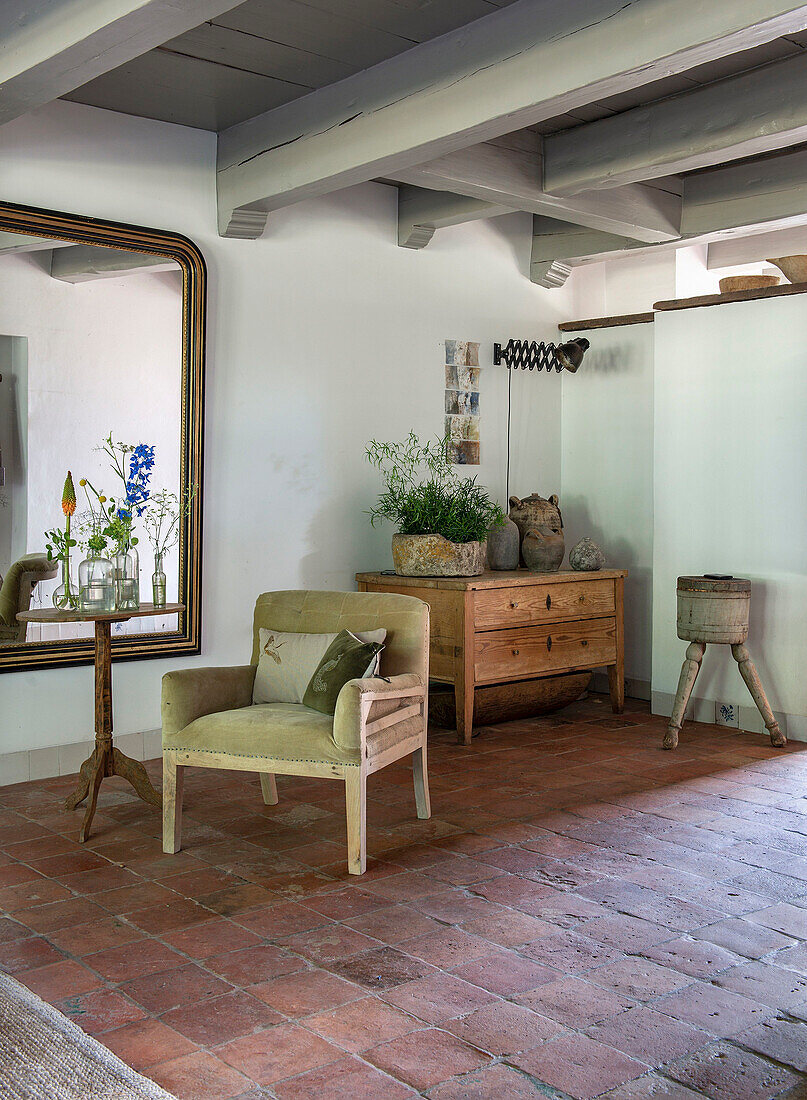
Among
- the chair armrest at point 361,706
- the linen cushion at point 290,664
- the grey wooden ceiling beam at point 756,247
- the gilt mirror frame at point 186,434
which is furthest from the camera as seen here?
the grey wooden ceiling beam at point 756,247

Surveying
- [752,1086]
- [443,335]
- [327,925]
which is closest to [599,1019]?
[752,1086]

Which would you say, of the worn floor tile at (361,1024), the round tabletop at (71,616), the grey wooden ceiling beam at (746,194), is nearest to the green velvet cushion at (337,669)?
the round tabletop at (71,616)

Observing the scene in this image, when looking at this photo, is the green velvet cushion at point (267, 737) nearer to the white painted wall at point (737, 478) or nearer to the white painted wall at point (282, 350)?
the white painted wall at point (282, 350)

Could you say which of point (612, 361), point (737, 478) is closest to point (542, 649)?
point (737, 478)

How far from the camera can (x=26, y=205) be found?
170 inches

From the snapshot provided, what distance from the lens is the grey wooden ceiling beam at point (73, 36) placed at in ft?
9.46

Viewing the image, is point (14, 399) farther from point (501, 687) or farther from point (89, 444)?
point (501, 687)

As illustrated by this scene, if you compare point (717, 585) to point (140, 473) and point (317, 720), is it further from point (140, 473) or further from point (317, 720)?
point (140, 473)

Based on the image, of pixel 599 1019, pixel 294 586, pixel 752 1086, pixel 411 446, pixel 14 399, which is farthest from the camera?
pixel 411 446

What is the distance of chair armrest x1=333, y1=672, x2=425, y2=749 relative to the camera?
331cm

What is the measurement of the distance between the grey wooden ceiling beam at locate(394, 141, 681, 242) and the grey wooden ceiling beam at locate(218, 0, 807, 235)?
0.34 meters

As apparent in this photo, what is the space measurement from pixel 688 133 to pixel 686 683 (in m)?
2.51

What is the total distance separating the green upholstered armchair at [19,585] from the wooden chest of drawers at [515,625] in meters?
1.72

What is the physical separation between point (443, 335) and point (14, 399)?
8.39 feet
